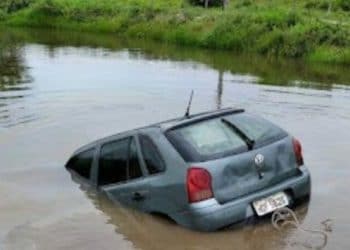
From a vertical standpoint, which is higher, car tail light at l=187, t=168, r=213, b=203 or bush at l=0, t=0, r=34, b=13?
car tail light at l=187, t=168, r=213, b=203

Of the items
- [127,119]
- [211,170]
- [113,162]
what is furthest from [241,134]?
[127,119]

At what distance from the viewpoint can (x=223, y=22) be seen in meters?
33.3

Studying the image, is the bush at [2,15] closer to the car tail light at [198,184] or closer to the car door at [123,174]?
the car door at [123,174]

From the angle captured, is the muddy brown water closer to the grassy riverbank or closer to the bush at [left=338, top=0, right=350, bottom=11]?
the grassy riverbank

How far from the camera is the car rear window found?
7.22 meters

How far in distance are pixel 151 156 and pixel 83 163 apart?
1884mm

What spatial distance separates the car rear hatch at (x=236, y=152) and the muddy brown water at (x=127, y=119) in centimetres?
51

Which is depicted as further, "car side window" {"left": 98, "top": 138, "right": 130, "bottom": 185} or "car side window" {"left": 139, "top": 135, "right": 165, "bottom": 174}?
"car side window" {"left": 98, "top": 138, "right": 130, "bottom": 185}

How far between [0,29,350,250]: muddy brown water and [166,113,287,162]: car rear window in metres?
0.84


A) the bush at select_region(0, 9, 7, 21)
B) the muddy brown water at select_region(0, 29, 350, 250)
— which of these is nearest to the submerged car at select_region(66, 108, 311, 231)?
the muddy brown water at select_region(0, 29, 350, 250)

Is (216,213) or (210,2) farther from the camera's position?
(210,2)

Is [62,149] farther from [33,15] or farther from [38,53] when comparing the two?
[33,15]

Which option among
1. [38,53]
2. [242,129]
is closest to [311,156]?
[242,129]

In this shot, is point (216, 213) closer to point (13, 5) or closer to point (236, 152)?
point (236, 152)
